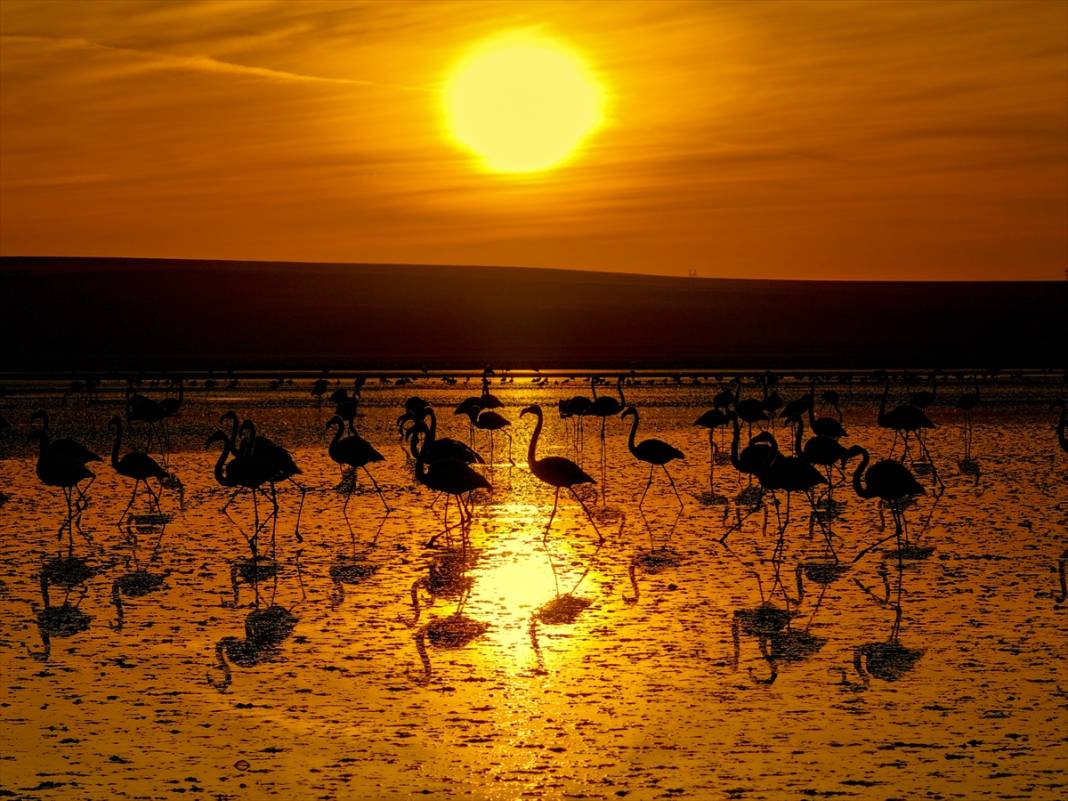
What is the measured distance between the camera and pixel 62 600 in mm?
11414

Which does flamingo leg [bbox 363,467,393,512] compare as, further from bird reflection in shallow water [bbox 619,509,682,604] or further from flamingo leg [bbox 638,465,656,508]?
bird reflection in shallow water [bbox 619,509,682,604]

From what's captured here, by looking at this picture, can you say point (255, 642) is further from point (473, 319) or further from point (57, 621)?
point (473, 319)

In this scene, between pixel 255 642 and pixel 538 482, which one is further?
pixel 538 482

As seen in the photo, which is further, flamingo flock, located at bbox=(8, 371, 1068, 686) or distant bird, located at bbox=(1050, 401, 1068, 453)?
distant bird, located at bbox=(1050, 401, 1068, 453)

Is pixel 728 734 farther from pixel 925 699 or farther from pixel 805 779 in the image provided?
pixel 925 699

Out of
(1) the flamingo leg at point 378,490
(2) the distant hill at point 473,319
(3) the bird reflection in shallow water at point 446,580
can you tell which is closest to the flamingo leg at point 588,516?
(3) the bird reflection in shallow water at point 446,580

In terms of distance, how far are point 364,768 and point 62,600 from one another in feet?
16.4

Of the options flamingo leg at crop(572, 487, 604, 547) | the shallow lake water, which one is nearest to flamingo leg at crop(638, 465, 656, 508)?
the shallow lake water

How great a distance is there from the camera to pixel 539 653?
9.70 metres

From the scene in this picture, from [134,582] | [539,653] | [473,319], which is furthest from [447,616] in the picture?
[473,319]

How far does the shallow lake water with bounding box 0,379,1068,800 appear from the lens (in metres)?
7.35

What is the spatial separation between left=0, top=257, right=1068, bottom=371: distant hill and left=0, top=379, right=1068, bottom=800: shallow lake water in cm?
4567

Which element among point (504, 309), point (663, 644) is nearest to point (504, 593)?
point (663, 644)

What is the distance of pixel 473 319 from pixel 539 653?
323 ft
